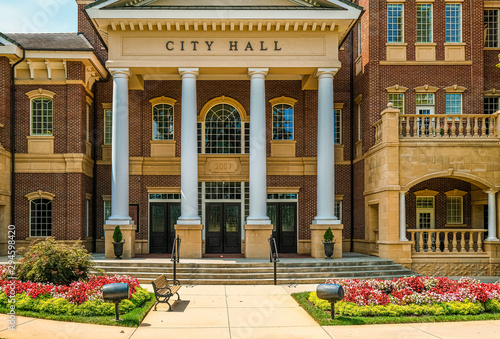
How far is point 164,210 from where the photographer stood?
2711cm

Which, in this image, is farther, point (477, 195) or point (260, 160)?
point (477, 195)

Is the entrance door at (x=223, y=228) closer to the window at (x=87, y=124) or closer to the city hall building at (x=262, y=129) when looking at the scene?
the city hall building at (x=262, y=129)

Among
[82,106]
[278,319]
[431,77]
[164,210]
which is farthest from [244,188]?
[278,319]

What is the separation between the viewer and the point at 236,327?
12414 mm

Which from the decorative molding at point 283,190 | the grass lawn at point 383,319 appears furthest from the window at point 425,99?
the grass lawn at point 383,319

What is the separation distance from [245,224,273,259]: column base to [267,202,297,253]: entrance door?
4.66 meters

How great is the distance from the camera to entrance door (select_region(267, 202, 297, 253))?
2720 centimetres

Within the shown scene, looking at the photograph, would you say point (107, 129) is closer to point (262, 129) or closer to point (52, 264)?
point (262, 129)

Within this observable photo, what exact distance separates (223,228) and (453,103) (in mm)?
12382

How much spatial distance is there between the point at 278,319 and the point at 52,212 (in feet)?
50.1

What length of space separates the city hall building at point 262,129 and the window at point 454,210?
1.8 inches

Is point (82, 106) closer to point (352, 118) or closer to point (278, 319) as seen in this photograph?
point (352, 118)

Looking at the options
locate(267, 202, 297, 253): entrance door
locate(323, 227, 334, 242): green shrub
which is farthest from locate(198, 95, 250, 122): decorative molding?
locate(323, 227, 334, 242): green shrub

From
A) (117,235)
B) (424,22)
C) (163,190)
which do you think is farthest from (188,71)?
(424,22)
